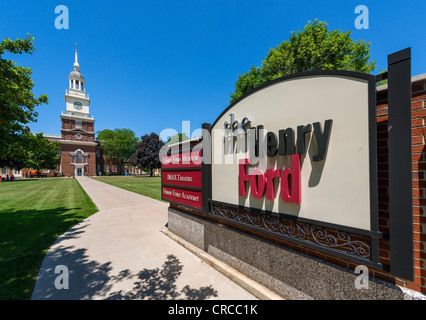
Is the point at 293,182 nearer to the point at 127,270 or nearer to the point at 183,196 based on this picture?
the point at 183,196

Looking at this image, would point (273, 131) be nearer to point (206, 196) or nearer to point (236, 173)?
point (236, 173)

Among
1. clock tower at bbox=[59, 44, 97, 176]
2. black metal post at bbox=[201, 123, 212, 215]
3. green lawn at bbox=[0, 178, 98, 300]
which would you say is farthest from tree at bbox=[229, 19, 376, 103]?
clock tower at bbox=[59, 44, 97, 176]

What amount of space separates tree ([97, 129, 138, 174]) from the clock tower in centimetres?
667

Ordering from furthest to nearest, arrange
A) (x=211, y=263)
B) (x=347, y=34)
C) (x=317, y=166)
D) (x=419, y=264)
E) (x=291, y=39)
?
1. (x=291, y=39)
2. (x=347, y=34)
3. (x=211, y=263)
4. (x=317, y=166)
5. (x=419, y=264)

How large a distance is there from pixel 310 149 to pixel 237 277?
280 cm

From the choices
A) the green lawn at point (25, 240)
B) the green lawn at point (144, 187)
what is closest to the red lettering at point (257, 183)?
the green lawn at point (25, 240)

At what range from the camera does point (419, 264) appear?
1878 mm

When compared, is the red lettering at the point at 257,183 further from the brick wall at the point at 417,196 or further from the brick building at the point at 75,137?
the brick building at the point at 75,137

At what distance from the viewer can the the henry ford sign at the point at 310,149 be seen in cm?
207

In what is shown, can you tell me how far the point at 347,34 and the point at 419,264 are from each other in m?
20.0

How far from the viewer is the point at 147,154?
49.7 meters

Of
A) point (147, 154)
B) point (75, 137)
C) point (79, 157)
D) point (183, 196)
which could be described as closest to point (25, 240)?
point (183, 196)
